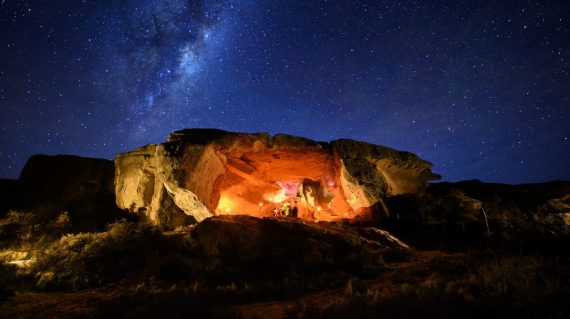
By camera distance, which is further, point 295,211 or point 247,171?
point 295,211

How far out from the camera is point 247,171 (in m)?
20.0

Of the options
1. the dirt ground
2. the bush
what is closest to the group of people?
the bush

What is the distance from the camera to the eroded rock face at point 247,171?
14438mm

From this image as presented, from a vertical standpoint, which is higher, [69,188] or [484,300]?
[69,188]

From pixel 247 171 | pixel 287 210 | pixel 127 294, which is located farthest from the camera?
pixel 287 210

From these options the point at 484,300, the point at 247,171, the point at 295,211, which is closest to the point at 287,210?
the point at 295,211

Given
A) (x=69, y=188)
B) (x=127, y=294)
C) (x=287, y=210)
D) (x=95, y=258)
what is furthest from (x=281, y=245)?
(x=69, y=188)

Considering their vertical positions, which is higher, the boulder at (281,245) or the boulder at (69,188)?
the boulder at (69,188)

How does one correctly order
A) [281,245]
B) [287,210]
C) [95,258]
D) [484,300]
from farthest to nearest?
[287,210] < [281,245] < [95,258] < [484,300]

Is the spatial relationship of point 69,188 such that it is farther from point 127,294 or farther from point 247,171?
point 127,294

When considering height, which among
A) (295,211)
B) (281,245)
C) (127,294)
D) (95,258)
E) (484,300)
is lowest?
(127,294)

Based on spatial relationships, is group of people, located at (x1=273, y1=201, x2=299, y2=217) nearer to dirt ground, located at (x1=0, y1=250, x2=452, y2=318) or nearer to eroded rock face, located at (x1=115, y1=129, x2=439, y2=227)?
eroded rock face, located at (x1=115, y1=129, x2=439, y2=227)

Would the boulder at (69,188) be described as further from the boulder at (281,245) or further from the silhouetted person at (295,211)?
the boulder at (281,245)

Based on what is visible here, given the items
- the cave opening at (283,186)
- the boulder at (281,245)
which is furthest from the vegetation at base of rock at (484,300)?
the cave opening at (283,186)
